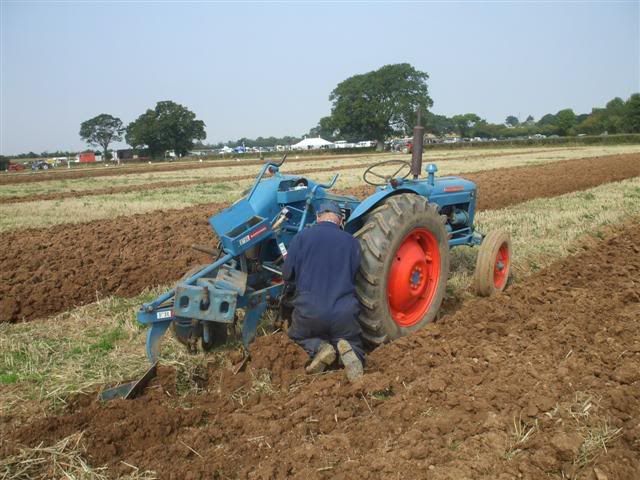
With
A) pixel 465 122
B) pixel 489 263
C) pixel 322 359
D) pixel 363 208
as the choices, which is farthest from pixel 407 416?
pixel 465 122

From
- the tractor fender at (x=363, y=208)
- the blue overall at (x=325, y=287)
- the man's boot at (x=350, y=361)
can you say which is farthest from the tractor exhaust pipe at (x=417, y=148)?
the man's boot at (x=350, y=361)

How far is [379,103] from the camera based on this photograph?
6844 centimetres

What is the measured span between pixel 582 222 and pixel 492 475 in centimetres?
796

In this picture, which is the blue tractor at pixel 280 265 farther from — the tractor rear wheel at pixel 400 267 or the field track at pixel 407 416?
the field track at pixel 407 416

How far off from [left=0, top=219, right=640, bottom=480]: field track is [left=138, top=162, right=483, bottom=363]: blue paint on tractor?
333 mm

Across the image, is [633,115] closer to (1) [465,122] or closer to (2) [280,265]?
(1) [465,122]

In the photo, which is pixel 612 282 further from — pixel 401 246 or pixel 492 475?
pixel 492 475

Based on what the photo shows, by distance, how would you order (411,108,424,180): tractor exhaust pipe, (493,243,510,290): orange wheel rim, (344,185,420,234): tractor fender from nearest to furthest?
1. (344,185,420,234): tractor fender
2. (411,108,424,180): tractor exhaust pipe
3. (493,243,510,290): orange wheel rim

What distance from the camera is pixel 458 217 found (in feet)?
21.0

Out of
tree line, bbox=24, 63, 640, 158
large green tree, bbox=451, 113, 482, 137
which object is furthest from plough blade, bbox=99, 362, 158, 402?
large green tree, bbox=451, 113, 482, 137

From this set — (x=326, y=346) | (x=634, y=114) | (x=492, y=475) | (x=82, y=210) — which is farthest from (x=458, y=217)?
(x=634, y=114)

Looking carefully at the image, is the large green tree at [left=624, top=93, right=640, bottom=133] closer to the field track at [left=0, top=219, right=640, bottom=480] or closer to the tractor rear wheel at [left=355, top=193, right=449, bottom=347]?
the tractor rear wheel at [left=355, top=193, right=449, bottom=347]

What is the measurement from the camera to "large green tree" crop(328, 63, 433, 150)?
68125mm

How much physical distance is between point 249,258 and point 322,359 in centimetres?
112
